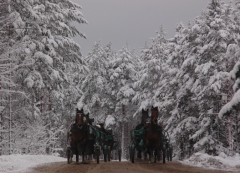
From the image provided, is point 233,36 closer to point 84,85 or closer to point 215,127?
point 215,127

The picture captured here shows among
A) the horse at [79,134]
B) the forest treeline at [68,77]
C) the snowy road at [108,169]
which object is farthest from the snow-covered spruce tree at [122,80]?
the snowy road at [108,169]

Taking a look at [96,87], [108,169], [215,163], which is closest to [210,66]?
[215,163]

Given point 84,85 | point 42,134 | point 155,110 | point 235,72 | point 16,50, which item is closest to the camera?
point 235,72

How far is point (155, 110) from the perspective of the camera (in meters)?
16.7

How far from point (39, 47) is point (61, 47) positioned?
3.28m

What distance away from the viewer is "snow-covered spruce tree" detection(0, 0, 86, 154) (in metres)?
25.8

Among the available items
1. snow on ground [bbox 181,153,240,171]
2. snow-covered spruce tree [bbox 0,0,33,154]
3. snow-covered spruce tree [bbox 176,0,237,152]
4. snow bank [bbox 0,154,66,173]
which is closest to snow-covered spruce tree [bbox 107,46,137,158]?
snow-covered spruce tree [bbox 176,0,237,152]

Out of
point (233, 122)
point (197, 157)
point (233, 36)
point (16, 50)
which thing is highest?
point (233, 36)

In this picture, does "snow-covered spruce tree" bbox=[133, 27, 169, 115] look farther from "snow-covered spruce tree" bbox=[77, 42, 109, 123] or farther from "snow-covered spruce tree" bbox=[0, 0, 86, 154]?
"snow-covered spruce tree" bbox=[0, 0, 86, 154]

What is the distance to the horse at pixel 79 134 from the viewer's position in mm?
15648

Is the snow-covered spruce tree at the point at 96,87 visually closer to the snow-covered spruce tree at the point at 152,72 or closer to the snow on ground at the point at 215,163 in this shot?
the snow-covered spruce tree at the point at 152,72

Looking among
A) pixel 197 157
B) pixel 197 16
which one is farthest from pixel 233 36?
pixel 197 157

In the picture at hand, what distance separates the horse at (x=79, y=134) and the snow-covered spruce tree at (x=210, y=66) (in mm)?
11621

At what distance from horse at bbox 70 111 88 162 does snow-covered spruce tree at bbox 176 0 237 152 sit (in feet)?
38.1
